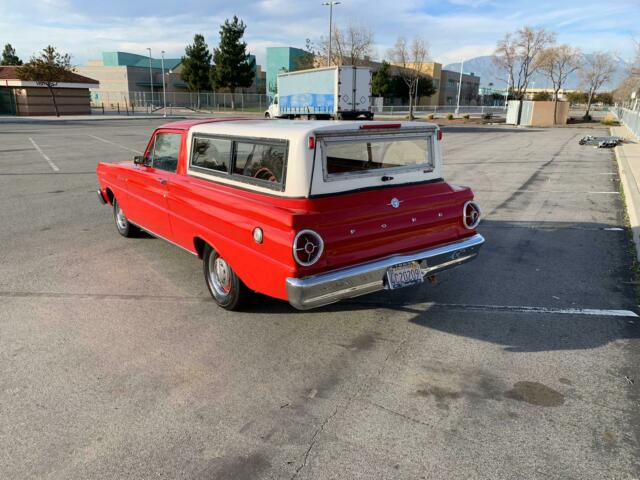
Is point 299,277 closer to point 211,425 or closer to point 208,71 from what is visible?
point 211,425

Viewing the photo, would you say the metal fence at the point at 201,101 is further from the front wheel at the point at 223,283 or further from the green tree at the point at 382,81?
the front wheel at the point at 223,283

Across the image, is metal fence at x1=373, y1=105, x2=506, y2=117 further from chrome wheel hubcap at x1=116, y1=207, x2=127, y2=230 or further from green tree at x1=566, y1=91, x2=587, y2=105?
chrome wheel hubcap at x1=116, y1=207, x2=127, y2=230

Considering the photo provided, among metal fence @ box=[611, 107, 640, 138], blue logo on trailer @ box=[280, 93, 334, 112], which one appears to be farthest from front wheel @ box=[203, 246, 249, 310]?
metal fence @ box=[611, 107, 640, 138]

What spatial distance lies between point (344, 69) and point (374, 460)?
2553 cm

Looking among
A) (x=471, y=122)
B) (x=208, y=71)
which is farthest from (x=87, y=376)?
(x=208, y=71)

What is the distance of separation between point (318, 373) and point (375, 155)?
2049mm

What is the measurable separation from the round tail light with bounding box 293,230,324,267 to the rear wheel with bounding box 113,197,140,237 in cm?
413

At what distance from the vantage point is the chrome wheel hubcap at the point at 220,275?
4.60m

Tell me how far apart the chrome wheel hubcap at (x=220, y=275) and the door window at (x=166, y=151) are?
1.31 m

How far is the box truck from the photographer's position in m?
26.3

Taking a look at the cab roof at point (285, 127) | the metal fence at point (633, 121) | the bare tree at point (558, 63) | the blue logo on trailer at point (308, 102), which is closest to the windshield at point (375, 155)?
Answer: the cab roof at point (285, 127)

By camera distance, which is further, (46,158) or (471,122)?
(471,122)

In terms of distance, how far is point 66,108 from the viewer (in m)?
46.0

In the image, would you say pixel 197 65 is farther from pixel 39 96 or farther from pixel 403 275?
pixel 403 275
